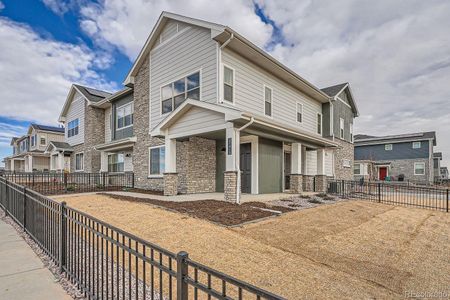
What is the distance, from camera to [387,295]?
3309mm

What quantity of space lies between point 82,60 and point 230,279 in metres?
19.6

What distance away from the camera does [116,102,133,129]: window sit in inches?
703

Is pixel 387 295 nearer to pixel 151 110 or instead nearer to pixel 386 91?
pixel 151 110

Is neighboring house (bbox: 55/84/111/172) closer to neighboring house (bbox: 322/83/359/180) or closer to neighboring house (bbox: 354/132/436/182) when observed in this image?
neighboring house (bbox: 322/83/359/180)

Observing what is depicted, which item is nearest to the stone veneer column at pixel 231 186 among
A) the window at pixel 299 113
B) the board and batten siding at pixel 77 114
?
the window at pixel 299 113

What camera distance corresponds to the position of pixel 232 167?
8.82 m

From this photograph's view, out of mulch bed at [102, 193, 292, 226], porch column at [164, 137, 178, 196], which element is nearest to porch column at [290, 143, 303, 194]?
mulch bed at [102, 193, 292, 226]

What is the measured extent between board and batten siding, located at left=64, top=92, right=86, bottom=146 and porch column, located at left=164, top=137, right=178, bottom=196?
1467 cm

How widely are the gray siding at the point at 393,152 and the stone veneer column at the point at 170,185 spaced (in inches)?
1195

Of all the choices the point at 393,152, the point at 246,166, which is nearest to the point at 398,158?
the point at 393,152

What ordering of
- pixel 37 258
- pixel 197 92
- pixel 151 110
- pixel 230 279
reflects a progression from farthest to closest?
1. pixel 151 110
2. pixel 197 92
3. pixel 37 258
4. pixel 230 279

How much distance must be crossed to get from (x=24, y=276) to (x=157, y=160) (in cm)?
1067

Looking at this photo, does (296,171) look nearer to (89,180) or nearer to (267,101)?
(267,101)

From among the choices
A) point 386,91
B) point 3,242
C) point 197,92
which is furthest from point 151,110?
point 386,91
